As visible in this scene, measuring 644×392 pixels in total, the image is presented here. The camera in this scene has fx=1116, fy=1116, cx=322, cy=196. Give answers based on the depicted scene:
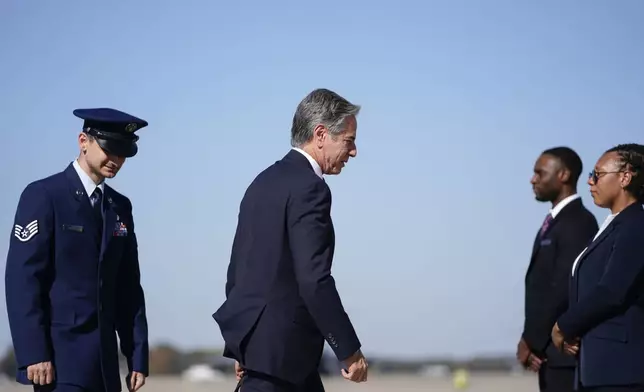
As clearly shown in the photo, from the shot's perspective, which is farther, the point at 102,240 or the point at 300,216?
the point at 102,240

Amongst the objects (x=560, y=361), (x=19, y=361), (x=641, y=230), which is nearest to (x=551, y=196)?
(x=560, y=361)

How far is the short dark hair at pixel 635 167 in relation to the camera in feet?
18.2

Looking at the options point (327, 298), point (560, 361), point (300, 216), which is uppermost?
point (300, 216)

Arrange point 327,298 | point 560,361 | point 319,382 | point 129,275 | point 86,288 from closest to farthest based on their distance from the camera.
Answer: point 327,298 < point 319,382 < point 86,288 < point 129,275 < point 560,361

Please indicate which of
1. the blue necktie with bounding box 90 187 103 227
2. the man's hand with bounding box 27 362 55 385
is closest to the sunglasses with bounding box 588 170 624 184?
the blue necktie with bounding box 90 187 103 227

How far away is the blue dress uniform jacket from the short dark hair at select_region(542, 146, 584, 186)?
3.33 m

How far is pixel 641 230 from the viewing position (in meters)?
5.28

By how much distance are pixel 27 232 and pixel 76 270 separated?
0.26 m

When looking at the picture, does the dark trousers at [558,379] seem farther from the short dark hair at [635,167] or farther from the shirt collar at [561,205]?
the short dark hair at [635,167]

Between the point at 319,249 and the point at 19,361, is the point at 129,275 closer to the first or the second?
the point at 19,361

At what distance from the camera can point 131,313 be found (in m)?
5.15

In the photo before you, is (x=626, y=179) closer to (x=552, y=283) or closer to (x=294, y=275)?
(x=552, y=283)

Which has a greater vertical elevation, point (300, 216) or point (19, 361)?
point (300, 216)

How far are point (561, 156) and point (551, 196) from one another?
27 cm
